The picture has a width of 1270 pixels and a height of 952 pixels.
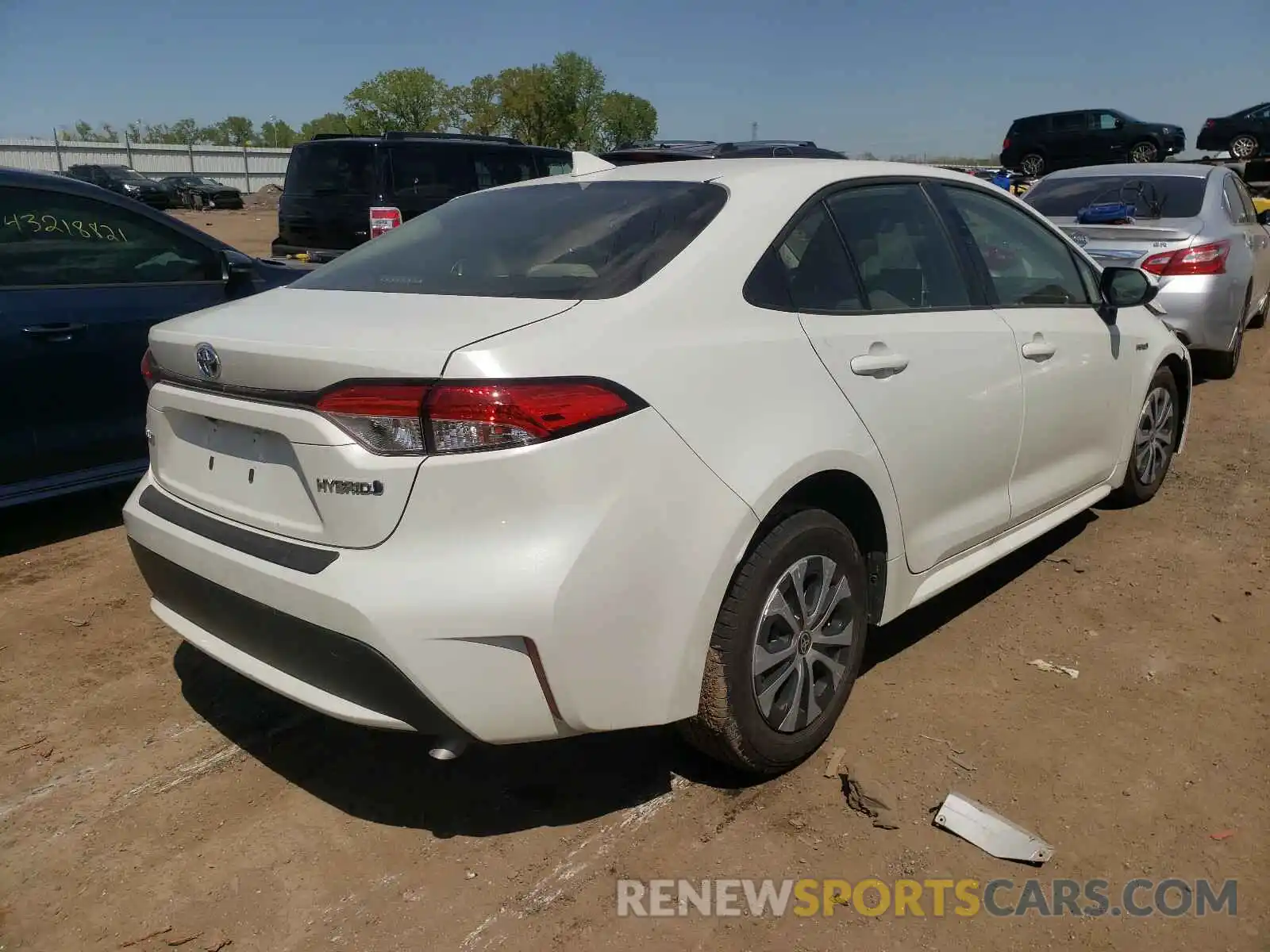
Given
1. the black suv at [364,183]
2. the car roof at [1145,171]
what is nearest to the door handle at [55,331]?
the black suv at [364,183]

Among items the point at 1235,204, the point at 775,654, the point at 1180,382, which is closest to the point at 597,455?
the point at 775,654

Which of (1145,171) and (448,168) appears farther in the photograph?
(448,168)

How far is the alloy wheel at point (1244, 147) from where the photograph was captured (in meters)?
24.4

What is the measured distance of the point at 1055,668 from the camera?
11.5 feet

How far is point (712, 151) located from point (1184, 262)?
1028 centimetres

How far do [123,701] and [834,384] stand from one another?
2.49 meters

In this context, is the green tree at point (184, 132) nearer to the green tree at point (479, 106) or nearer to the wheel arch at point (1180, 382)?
the green tree at point (479, 106)

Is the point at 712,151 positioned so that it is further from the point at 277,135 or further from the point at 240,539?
the point at 277,135

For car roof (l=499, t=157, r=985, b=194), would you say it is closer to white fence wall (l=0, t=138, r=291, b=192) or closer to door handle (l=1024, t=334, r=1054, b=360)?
door handle (l=1024, t=334, r=1054, b=360)

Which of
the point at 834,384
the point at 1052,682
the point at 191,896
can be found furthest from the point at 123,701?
the point at 1052,682

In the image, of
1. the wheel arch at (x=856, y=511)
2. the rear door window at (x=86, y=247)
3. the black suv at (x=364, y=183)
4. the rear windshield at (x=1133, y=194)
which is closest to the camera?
the wheel arch at (x=856, y=511)

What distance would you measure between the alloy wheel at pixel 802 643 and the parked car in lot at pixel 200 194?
41.1m

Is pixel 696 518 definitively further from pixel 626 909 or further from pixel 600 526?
pixel 626 909

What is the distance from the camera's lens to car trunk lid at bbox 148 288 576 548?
85.4 inches
